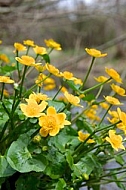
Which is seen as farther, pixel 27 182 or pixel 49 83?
pixel 49 83

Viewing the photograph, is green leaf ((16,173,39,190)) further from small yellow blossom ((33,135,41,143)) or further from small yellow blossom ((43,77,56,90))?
small yellow blossom ((43,77,56,90))

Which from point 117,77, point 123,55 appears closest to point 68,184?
point 117,77

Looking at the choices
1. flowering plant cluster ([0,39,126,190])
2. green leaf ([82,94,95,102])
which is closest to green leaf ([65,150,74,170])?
flowering plant cluster ([0,39,126,190])

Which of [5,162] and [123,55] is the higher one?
[5,162]

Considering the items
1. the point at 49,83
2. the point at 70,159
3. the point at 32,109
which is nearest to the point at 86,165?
the point at 70,159

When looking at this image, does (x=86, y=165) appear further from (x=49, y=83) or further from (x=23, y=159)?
(x=49, y=83)

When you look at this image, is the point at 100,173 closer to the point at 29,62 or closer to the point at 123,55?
the point at 29,62
